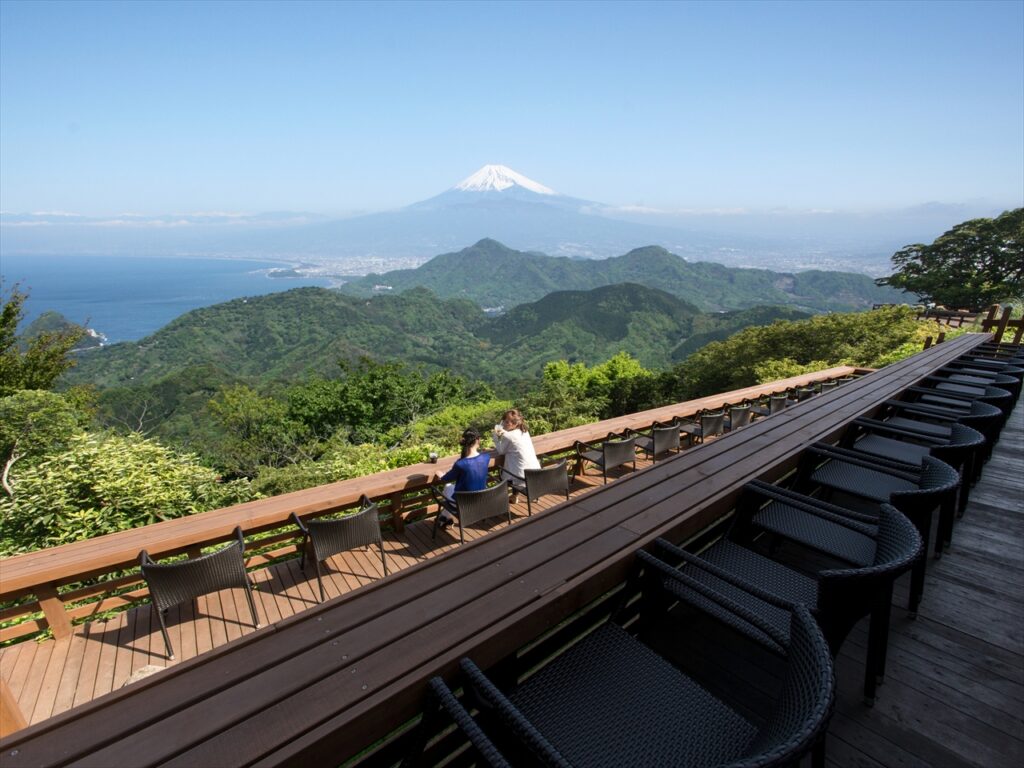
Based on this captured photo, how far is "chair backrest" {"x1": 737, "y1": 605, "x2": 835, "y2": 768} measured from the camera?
0.75 meters

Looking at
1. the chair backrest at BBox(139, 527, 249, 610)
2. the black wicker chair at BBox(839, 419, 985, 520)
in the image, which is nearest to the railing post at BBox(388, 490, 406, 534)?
the chair backrest at BBox(139, 527, 249, 610)

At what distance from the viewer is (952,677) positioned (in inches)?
64.3

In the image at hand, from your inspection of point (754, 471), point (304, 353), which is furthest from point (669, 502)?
point (304, 353)

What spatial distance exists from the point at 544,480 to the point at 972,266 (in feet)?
113

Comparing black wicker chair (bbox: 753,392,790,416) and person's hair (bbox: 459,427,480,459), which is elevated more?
person's hair (bbox: 459,427,480,459)

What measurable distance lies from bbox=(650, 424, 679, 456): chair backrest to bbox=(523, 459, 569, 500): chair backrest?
1328 millimetres

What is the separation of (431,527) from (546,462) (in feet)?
5.08

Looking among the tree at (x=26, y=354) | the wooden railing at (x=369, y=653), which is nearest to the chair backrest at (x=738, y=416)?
the wooden railing at (x=369, y=653)

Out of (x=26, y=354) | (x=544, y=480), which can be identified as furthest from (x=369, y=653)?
(x=26, y=354)

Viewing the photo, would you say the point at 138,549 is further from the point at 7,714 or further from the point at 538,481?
the point at 538,481

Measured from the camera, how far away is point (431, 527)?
396 centimetres

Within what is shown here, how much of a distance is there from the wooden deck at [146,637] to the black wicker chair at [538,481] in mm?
840

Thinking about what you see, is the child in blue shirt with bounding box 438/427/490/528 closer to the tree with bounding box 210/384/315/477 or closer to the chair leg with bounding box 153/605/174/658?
the chair leg with bounding box 153/605/174/658

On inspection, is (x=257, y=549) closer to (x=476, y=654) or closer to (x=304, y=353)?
(x=476, y=654)
